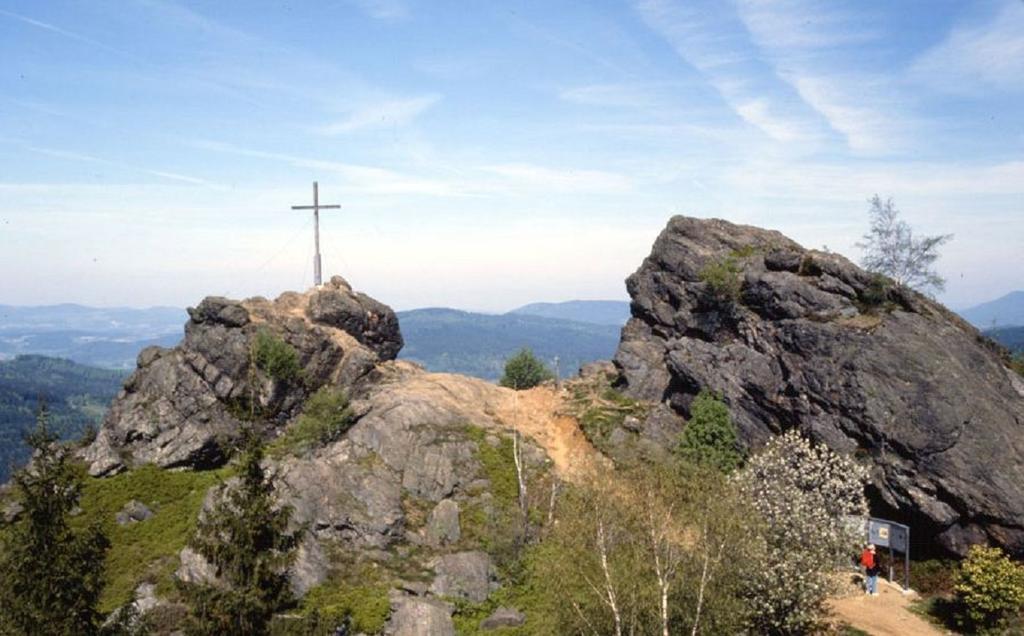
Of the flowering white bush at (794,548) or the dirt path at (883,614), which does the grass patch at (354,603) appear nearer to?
the flowering white bush at (794,548)

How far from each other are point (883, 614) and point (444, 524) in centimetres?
2884

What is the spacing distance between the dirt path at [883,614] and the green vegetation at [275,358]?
47.5m

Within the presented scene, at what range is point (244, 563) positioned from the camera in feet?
88.1

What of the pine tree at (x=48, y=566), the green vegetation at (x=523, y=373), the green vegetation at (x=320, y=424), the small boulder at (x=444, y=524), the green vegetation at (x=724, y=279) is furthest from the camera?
the green vegetation at (x=523, y=373)

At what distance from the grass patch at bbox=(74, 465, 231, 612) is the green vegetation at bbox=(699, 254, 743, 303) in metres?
46.1

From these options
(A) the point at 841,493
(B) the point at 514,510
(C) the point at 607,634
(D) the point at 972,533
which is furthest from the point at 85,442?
(D) the point at 972,533

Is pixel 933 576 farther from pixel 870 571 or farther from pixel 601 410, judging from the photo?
pixel 601 410

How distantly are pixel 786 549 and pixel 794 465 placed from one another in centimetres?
1413

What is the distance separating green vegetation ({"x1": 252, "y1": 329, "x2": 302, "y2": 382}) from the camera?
64.6 metres

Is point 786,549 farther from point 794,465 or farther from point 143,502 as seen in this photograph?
point 143,502

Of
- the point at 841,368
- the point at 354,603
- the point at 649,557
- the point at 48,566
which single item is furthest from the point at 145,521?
the point at 841,368

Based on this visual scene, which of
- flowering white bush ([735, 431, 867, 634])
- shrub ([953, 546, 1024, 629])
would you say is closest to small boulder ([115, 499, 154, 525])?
flowering white bush ([735, 431, 867, 634])

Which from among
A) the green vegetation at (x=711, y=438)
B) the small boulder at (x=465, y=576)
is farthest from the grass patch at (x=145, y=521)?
the green vegetation at (x=711, y=438)

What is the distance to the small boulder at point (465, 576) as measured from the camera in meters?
45.8
